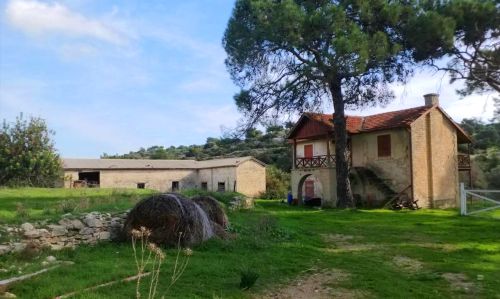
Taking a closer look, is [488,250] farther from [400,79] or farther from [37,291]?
[400,79]

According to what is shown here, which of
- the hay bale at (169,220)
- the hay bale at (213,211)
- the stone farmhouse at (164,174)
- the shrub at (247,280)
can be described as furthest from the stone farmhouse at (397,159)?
the shrub at (247,280)

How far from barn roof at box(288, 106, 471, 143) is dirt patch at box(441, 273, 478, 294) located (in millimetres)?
18583

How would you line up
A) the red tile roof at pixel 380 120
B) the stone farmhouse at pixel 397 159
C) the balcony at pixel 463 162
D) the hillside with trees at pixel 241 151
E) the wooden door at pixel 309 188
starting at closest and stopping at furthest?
the stone farmhouse at pixel 397 159 < the red tile roof at pixel 380 120 < the balcony at pixel 463 162 < the wooden door at pixel 309 188 < the hillside with trees at pixel 241 151

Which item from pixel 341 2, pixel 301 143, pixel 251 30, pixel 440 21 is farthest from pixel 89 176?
pixel 440 21

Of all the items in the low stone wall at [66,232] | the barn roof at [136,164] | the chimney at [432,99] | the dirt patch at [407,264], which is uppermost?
the chimney at [432,99]

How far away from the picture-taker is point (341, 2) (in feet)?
74.1

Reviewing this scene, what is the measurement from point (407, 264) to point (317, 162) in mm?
19895

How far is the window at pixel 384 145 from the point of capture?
2756cm

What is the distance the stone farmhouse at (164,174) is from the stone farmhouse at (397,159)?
12287mm

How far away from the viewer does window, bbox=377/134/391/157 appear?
27.6 m

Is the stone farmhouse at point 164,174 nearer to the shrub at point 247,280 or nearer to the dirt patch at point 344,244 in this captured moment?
the dirt patch at point 344,244

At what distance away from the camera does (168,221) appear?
1009cm

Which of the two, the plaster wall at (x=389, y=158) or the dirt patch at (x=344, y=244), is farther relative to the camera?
the plaster wall at (x=389, y=158)

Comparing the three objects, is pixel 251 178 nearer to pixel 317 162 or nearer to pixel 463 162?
pixel 317 162
